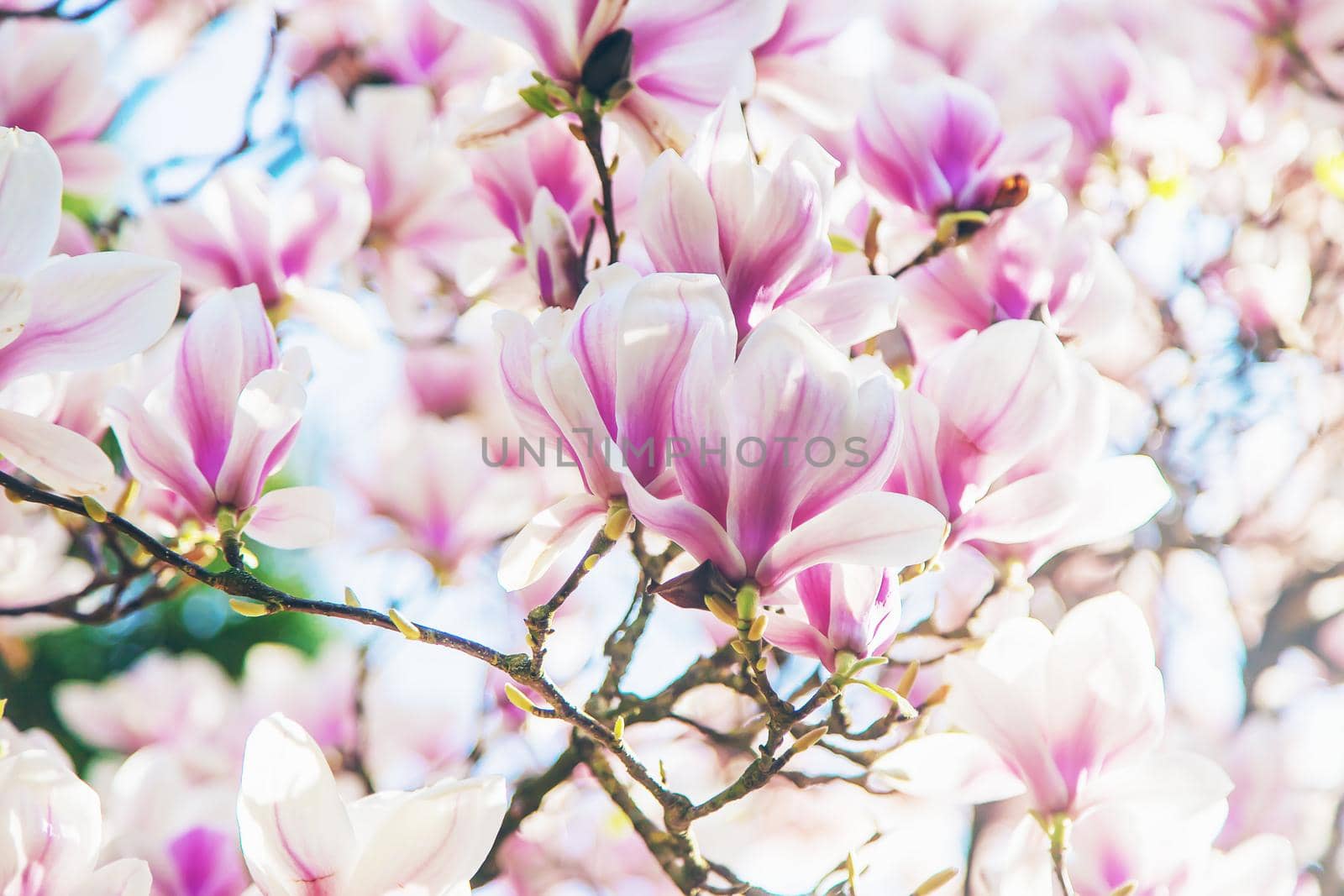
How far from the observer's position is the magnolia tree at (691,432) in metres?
0.48

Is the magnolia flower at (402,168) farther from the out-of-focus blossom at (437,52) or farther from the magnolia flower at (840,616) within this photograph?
the magnolia flower at (840,616)

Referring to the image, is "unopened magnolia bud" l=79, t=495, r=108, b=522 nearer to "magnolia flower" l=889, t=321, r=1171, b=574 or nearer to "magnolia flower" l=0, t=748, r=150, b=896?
"magnolia flower" l=0, t=748, r=150, b=896

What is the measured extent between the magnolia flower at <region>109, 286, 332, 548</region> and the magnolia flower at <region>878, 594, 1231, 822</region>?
15.4 inches

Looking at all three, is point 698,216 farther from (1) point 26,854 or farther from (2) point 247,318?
(1) point 26,854

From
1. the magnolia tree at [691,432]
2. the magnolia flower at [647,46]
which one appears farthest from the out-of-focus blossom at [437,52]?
the magnolia flower at [647,46]

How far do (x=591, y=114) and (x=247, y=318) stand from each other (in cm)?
24

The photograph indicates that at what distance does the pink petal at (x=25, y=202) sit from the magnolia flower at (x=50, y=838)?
273 millimetres

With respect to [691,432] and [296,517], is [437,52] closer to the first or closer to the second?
[296,517]

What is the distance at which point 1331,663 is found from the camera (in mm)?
1616

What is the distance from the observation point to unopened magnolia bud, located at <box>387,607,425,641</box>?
0.48m

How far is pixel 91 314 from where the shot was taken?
52cm

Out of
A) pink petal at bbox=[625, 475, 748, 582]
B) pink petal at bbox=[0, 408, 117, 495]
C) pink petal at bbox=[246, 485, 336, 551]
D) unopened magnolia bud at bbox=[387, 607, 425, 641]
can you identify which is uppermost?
pink petal at bbox=[625, 475, 748, 582]

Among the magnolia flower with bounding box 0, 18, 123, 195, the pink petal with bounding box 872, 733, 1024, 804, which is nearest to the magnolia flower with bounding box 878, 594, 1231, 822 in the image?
the pink petal with bounding box 872, 733, 1024, 804

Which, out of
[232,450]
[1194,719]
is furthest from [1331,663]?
[232,450]
